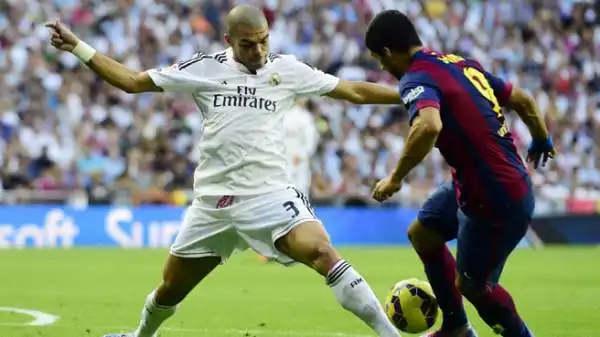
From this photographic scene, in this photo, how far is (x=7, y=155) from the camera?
25141mm

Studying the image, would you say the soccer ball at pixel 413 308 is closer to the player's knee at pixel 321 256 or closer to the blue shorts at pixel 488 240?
the blue shorts at pixel 488 240

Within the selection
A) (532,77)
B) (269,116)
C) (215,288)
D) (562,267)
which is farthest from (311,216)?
(532,77)

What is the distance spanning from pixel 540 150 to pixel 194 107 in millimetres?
19477

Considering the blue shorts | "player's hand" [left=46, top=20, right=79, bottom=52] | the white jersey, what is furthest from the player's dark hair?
"player's hand" [left=46, top=20, right=79, bottom=52]

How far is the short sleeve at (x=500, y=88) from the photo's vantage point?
820cm

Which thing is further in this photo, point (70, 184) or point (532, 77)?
point (532, 77)

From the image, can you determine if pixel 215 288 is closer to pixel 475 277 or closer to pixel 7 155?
pixel 475 277

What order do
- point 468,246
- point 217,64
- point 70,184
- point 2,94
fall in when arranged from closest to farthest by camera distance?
point 468,246, point 217,64, point 70,184, point 2,94

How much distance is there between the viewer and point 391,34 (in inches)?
308

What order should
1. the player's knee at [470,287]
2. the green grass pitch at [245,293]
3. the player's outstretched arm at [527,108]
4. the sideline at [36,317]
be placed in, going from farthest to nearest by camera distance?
the sideline at [36,317], the green grass pitch at [245,293], the player's outstretched arm at [527,108], the player's knee at [470,287]

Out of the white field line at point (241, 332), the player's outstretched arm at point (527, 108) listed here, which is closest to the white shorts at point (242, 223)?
the player's outstretched arm at point (527, 108)

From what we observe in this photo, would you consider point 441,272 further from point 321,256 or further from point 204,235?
point 204,235

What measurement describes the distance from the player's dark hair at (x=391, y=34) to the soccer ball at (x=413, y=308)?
2.24 meters

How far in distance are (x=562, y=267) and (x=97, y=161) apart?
10944 mm
